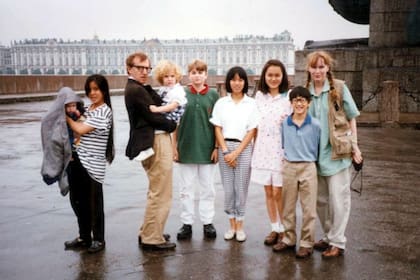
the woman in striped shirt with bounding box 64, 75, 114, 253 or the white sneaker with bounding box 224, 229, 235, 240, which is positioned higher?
the woman in striped shirt with bounding box 64, 75, 114, 253

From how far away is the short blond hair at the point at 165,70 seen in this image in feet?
13.3

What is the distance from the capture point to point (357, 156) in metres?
3.89

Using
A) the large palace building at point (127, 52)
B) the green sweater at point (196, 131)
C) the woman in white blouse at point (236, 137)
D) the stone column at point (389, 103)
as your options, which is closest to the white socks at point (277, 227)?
the woman in white blouse at point (236, 137)

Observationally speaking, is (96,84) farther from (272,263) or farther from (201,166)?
(272,263)

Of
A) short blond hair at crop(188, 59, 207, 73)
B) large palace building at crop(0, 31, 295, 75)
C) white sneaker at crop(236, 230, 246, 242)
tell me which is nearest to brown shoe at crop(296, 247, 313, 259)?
white sneaker at crop(236, 230, 246, 242)

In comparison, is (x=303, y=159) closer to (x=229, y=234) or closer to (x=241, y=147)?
(x=241, y=147)

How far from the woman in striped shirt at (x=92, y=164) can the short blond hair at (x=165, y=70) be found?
403 mm

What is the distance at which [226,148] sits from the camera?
4.23 m

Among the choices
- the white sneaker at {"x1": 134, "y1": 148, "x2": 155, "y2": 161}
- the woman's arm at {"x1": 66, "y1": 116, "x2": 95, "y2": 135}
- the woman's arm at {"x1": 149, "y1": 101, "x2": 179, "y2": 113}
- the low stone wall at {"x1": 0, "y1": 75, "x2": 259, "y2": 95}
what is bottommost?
the white sneaker at {"x1": 134, "y1": 148, "x2": 155, "y2": 161}

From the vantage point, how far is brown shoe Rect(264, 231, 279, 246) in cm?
418

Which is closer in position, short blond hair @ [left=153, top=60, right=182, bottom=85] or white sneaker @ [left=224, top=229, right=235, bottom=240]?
short blond hair @ [left=153, top=60, right=182, bottom=85]

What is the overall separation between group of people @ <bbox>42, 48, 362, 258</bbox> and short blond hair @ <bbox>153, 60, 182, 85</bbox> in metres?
0.01

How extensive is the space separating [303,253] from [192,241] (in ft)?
3.01

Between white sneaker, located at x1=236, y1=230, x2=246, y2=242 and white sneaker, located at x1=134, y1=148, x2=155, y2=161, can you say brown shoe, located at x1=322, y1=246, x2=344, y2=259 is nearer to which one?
white sneaker, located at x1=236, y1=230, x2=246, y2=242
